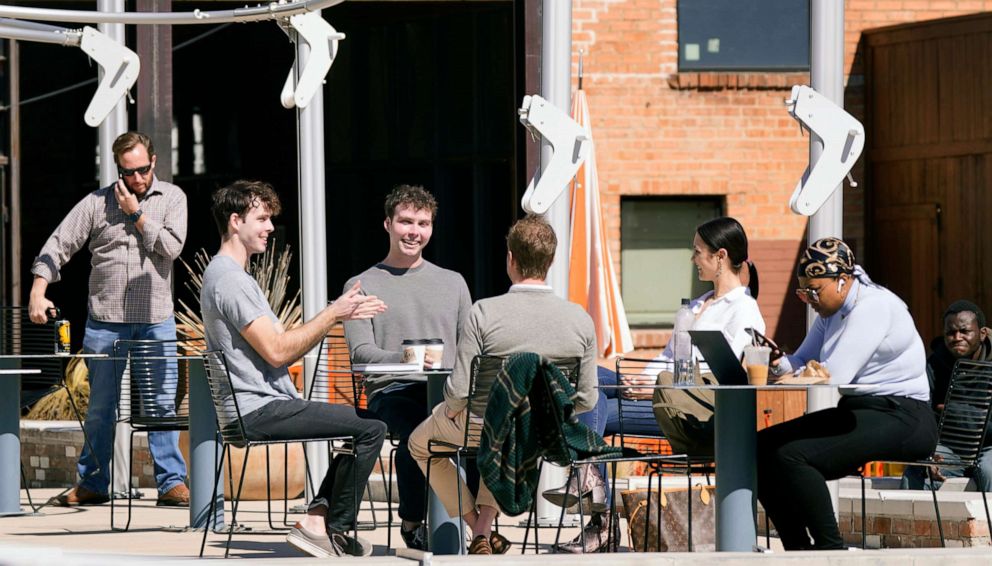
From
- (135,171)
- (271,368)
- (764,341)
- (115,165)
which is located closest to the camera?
(764,341)

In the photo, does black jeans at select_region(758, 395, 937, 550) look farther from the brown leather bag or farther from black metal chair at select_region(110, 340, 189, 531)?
black metal chair at select_region(110, 340, 189, 531)

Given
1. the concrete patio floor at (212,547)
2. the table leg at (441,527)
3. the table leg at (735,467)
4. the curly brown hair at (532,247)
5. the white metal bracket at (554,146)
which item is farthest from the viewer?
the white metal bracket at (554,146)

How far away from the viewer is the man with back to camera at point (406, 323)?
20.5 feet

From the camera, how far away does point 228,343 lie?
5828 mm

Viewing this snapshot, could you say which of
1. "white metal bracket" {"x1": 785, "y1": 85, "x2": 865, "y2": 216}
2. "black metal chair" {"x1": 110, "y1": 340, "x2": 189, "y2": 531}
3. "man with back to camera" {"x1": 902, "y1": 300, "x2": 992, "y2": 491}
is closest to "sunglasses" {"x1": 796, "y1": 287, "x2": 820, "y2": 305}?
"white metal bracket" {"x1": 785, "y1": 85, "x2": 865, "y2": 216}

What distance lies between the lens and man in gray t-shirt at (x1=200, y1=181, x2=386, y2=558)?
5.75 meters

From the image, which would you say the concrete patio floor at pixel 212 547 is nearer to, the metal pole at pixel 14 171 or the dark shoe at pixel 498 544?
the dark shoe at pixel 498 544

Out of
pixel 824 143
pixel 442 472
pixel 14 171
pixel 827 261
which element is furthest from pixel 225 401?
pixel 14 171

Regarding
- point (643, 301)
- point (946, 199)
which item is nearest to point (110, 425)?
point (643, 301)

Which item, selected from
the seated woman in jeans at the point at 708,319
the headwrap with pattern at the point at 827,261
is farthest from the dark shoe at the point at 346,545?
the headwrap with pattern at the point at 827,261

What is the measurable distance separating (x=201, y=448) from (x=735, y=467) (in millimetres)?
2535

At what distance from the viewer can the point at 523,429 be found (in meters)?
5.23

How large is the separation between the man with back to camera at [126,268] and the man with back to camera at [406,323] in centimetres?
146

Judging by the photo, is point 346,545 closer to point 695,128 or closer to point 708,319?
point 708,319
